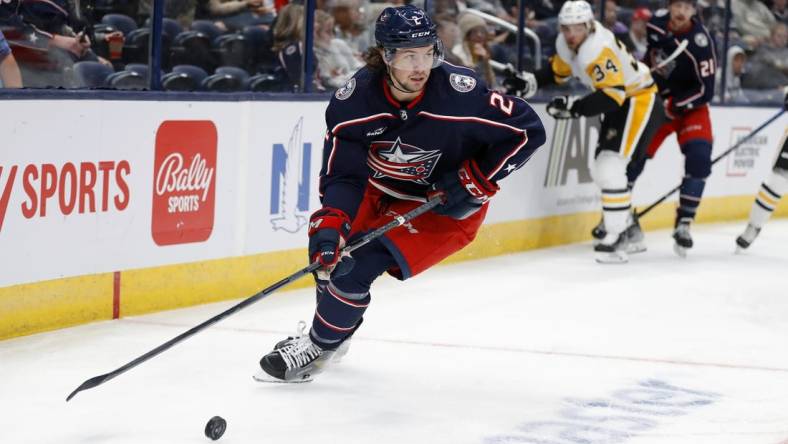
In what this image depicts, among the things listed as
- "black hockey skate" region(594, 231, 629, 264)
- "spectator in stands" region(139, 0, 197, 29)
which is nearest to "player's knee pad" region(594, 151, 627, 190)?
"black hockey skate" region(594, 231, 629, 264)

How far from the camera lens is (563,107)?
21.9ft

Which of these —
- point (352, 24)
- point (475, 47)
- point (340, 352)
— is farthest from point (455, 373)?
point (475, 47)

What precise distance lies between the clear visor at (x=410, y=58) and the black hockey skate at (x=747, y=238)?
4.38m

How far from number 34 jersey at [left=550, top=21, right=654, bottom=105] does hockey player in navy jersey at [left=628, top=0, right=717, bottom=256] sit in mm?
343

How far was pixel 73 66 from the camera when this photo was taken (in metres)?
4.65

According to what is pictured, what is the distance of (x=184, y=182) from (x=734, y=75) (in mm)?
5126

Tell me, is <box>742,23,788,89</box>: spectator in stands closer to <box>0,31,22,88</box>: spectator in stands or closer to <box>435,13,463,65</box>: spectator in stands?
<box>435,13,463,65</box>: spectator in stands

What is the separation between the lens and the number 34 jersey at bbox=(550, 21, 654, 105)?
6.44 metres

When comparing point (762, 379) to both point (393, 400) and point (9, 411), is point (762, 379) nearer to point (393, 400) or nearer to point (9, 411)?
point (393, 400)

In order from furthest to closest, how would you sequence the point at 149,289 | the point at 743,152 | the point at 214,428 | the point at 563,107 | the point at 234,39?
the point at 743,152 < the point at 563,107 < the point at 234,39 < the point at 149,289 < the point at 214,428

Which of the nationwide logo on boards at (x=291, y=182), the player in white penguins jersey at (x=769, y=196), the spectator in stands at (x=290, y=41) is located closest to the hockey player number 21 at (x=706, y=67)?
the player in white penguins jersey at (x=769, y=196)

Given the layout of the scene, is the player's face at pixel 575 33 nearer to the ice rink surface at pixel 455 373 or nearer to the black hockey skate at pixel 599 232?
the black hockey skate at pixel 599 232

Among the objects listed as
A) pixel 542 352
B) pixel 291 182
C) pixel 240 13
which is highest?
pixel 240 13

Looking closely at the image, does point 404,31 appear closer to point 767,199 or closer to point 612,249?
point 612,249
